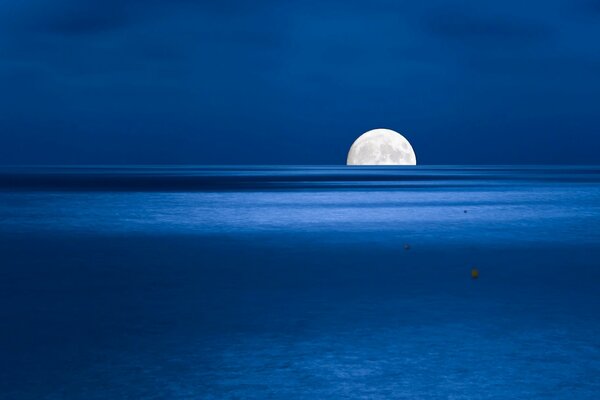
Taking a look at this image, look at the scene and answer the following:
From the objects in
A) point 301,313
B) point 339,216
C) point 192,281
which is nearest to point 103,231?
point 339,216

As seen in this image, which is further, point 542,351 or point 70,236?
point 70,236

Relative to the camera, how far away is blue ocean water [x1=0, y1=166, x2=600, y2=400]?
23.4ft

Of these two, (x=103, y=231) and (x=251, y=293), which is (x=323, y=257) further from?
(x=103, y=231)

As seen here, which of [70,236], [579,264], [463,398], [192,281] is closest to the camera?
[463,398]

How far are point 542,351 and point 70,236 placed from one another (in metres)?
15.2

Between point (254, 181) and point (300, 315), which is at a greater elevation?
point (254, 181)

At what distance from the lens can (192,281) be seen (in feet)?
42.9

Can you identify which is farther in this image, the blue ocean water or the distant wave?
the distant wave

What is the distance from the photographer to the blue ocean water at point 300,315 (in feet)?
23.4

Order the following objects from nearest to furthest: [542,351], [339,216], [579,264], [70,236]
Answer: [542,351], [579,264], [70,236], [339,216]

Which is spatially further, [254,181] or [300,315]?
[254,181]

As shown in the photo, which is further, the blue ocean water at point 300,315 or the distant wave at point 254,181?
the distant wave at point 254,181

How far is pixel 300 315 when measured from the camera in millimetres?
10148

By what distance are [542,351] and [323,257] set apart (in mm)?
8243
